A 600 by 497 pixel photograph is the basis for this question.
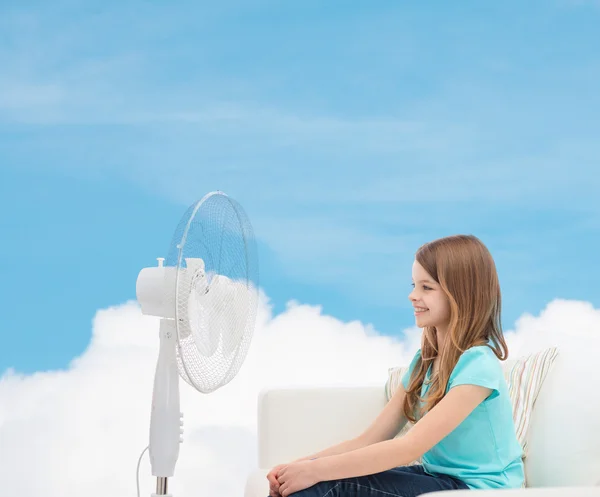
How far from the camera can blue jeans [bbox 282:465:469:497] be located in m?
1.98

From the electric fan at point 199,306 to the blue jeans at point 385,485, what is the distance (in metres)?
0.65

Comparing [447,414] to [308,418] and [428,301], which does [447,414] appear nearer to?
[428,301]

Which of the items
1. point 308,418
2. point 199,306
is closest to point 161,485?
point 308,418

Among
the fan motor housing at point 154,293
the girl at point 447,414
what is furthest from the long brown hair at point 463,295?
the fan motor housing at point 154,293

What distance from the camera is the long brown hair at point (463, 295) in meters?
2.16

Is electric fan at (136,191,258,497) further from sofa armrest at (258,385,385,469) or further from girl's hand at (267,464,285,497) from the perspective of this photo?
girl's hand at (267,464,285,497)

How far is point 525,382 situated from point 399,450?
72cm

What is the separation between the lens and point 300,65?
504 cm

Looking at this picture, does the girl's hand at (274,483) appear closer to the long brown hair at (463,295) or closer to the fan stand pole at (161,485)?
the long brown hair at (463,295)

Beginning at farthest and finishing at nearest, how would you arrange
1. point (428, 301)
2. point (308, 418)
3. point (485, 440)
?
point (308, 418) < point (428, 301) < point (485, 440)

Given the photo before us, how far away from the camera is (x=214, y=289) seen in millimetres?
2561

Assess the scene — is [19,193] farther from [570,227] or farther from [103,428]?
[570,227]

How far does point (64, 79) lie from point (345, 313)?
215 centimetres

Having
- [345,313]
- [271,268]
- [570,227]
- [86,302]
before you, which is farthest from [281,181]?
[570,227]
